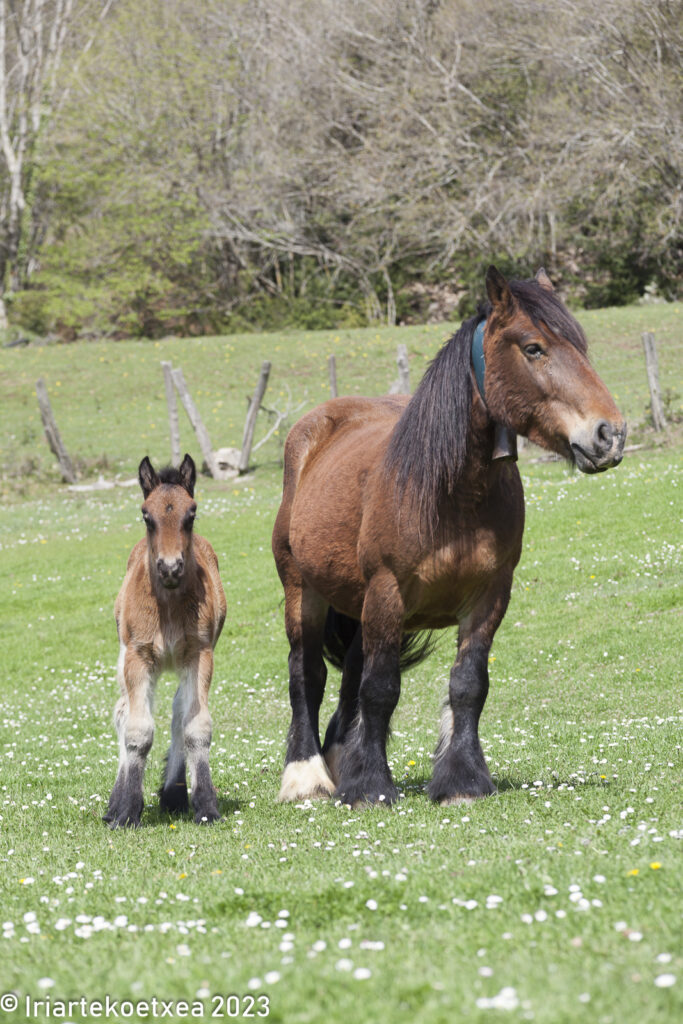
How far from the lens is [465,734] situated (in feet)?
24.3

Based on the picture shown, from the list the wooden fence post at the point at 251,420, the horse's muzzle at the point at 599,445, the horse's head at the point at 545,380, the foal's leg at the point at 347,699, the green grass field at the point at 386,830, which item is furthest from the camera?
the wooden fence post at the point at 251,420

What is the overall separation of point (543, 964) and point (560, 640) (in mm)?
10594

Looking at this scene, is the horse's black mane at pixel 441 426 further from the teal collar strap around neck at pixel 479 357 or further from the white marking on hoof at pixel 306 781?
the white marking on hoof at pixel 306 781

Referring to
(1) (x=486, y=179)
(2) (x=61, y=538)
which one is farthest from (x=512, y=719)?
(1) (x=486, y=179)

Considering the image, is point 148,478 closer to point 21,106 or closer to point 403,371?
point 403,371

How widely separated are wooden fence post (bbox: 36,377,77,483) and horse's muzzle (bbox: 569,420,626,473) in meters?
24.5

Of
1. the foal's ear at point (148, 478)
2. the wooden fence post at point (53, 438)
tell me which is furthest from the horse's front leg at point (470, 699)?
the wooden fence post at point (53, 438)

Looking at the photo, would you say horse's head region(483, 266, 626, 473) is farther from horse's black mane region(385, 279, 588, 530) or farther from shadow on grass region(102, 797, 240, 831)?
shadow on grass region(102, 797, 240, 831)

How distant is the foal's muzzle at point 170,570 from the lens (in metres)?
7.50

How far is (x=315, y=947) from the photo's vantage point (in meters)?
4.20

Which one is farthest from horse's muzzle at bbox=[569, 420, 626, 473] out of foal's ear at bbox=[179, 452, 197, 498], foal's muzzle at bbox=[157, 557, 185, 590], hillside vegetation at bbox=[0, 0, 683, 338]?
hillside vegetation at bbox=[0, 0, 683, 338]

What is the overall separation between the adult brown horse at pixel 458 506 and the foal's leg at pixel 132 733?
4.18 ft

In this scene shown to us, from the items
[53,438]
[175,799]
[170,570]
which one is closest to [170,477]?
[170,570]

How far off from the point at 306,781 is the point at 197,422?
20.7 m
